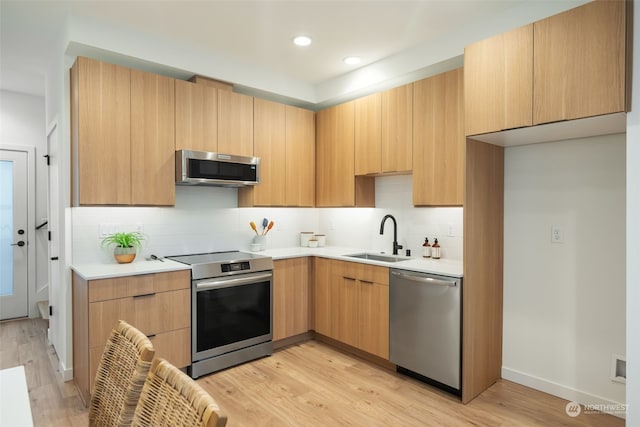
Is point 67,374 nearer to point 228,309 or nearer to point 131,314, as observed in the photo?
point 131,314

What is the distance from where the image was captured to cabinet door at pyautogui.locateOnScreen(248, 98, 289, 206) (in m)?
3.63

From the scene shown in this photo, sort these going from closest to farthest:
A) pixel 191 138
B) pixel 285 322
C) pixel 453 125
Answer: pixel 453 125, pixel 191 138, pixel 285 322

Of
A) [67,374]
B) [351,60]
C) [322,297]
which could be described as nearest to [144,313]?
[67,374]

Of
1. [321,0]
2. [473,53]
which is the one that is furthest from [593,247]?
[321,0]

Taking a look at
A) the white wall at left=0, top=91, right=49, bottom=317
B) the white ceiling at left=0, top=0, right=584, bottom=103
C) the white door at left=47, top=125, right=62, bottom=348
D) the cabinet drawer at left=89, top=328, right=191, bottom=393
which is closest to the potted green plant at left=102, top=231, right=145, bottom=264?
the white door at left=47, top=125, right=62, bottom=348

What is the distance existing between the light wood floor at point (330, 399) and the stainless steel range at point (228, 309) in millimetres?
135

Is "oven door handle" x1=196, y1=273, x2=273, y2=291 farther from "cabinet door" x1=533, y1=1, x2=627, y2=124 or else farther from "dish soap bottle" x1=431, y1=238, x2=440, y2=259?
"cabinet door" x1=533, y1=1, x2=627, y2=124

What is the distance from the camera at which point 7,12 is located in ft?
8.56

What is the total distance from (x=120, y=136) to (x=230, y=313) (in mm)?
1644

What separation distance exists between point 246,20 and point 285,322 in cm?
259

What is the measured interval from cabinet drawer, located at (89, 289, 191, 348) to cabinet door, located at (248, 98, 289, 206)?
4.06ft

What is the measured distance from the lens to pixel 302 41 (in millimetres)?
3002

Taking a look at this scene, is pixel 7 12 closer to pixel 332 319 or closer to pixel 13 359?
pixel 13 359

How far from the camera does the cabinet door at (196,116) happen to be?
3100 mm
